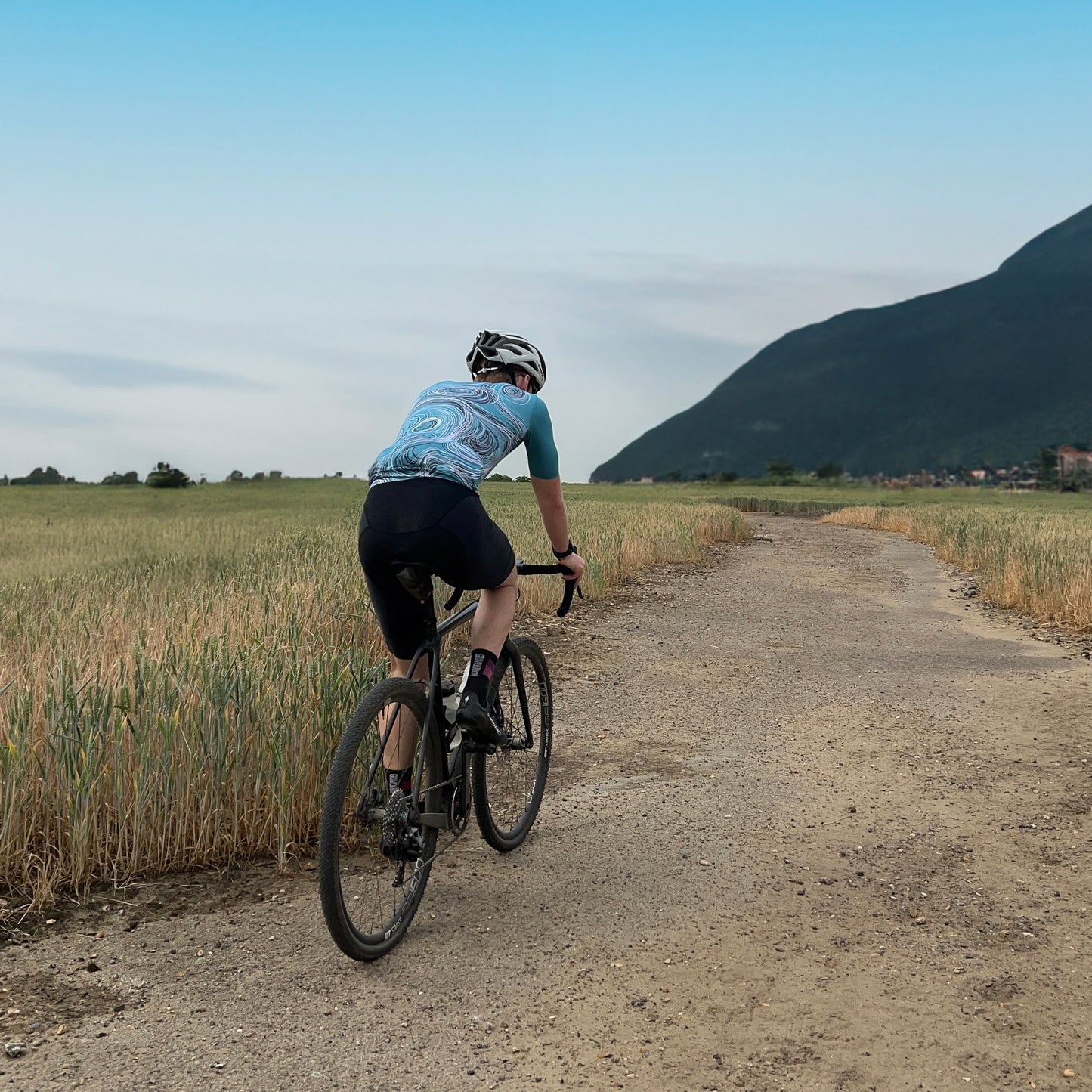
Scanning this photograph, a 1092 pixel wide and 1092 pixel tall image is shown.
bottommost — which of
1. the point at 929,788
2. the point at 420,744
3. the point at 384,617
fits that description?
the point at 929,788

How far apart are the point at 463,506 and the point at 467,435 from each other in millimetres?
303

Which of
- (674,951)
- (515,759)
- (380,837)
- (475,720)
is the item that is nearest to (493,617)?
(475,720)

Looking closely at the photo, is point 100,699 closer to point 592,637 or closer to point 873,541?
point 592,637

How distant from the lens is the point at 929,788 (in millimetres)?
6066

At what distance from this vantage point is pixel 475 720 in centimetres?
400

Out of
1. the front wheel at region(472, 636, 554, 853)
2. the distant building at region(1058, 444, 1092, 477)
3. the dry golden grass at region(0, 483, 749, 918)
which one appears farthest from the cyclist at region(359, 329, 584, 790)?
the distant building at region(1058, 444, 1092, 477)

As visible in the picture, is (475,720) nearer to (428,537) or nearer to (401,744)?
(401,744)

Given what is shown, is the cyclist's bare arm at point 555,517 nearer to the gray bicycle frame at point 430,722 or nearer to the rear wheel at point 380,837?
the gray bicycle frame at point 430,722

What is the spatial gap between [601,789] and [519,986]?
2.44 meters

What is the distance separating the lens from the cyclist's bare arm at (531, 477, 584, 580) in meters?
4.26

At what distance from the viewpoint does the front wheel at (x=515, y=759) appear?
4.64 m

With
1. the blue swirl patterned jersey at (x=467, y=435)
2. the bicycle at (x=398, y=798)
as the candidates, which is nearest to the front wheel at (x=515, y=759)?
the bicycle at (x=398, y=798)

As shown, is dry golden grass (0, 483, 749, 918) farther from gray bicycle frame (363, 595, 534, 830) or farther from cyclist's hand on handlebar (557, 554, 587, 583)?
cyclist's hand on handlebar (557, 554, 587, 583)

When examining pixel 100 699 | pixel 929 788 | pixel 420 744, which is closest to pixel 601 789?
pixel 929 788
